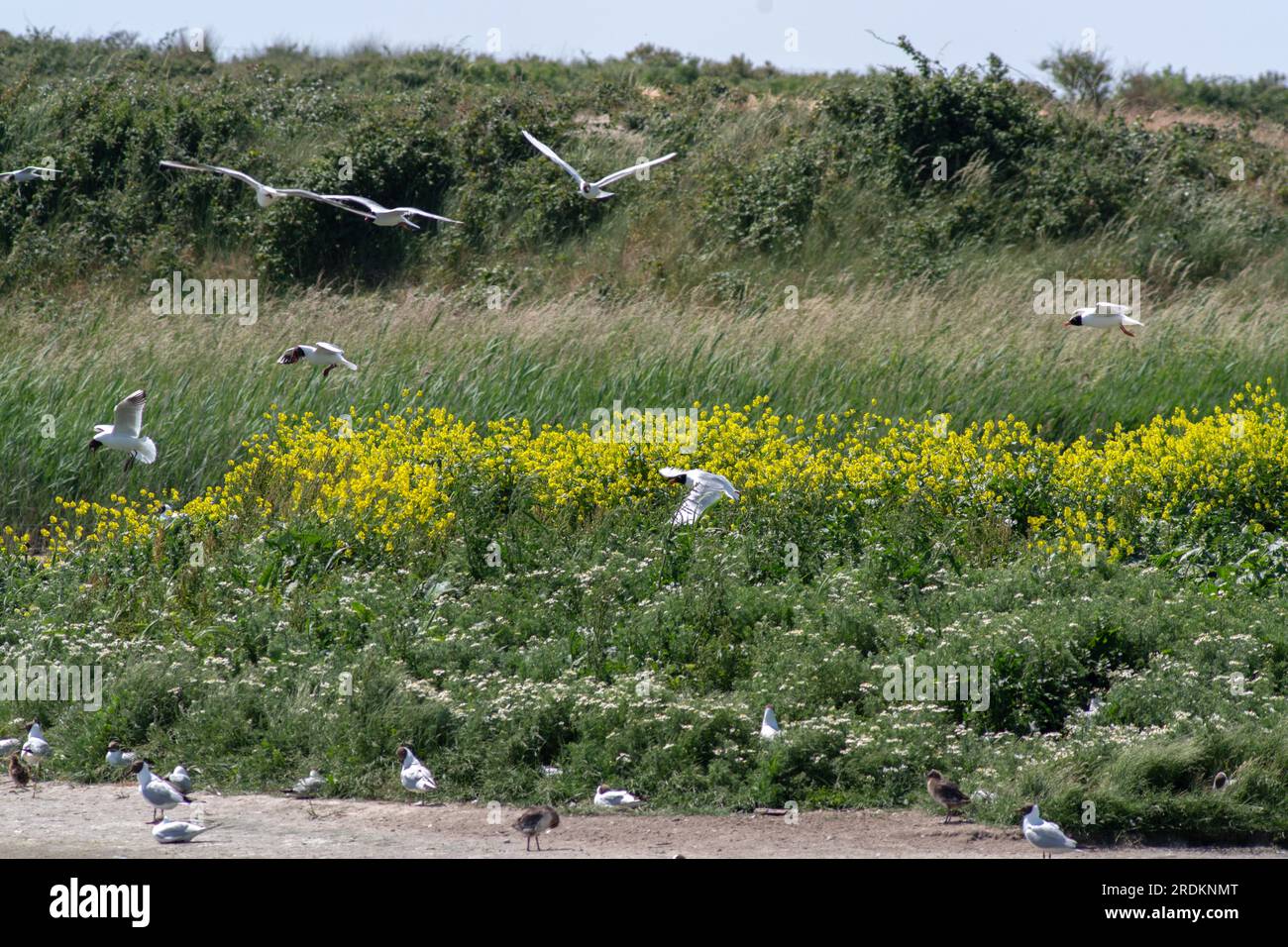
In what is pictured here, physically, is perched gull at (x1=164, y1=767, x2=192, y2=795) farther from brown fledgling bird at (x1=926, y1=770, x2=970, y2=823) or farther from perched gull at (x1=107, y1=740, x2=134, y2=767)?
brown fledgling bird at (x1=926, y1=770, x2=970, y2=823)

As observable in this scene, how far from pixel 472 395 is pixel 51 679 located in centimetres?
527

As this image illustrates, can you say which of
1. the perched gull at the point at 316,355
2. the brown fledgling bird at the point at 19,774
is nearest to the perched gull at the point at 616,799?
the brown fledgling bird at the point at 19,774

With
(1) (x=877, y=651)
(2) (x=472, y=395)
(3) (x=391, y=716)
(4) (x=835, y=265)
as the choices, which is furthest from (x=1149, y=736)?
(4) (x=835, y=265)

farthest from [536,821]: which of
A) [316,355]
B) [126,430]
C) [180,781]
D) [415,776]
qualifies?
[316,355]

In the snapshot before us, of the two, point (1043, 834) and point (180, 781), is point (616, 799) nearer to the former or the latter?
point (1043, 834)

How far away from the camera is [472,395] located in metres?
12.9

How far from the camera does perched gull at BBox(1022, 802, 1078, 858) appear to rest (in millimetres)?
5965

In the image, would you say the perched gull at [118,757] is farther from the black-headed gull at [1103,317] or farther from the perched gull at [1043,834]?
the black-headed gull at [1103,317]

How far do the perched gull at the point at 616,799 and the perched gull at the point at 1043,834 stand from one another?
66.8 inches

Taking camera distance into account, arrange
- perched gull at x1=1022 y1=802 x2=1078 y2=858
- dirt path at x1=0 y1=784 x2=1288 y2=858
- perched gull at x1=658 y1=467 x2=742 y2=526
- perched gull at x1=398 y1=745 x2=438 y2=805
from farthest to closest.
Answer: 1. perched gull at x1=658 y1=467 x2=742 y2=526
2. perched gull at x1=398 y1=745 x2=438 y2=805
3. dirt path at x1=0 y1=784 x2=1288 y2=858
4. perched gull at x1=1022 y1=802 x2=1078 y2=858

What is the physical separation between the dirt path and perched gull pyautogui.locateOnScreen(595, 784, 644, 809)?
0.17 feet

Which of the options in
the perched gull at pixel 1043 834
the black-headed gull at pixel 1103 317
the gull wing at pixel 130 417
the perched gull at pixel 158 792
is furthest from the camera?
the black-headed gull at pixel 1103 317

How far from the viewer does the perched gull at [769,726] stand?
7.06m

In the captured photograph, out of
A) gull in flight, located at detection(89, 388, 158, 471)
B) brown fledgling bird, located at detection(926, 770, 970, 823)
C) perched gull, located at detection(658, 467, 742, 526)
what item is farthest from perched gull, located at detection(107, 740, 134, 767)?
brown fledgling bird, located at detection(926, 770, 970, 823)
